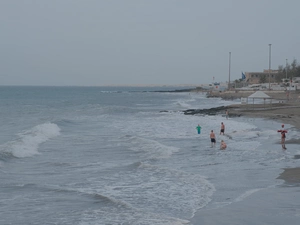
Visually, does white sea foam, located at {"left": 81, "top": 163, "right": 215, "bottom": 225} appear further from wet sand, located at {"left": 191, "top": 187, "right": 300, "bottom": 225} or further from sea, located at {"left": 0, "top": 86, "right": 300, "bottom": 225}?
wet sand, located at {"left": 191, "top": 187, "right": 300, "bottom": 225}

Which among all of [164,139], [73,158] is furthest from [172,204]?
[164,139]

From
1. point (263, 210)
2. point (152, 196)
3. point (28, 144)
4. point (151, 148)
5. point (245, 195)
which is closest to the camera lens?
point (263, 210)

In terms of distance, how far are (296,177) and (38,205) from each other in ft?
27.3

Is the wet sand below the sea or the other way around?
the other way around

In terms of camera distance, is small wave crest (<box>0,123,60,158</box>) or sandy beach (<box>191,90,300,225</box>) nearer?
sandy beach (<box>191,90,300,225</box>)

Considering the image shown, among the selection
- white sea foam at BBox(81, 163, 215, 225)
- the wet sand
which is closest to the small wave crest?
white sea foam at BBox(81, 163, 215, 225)

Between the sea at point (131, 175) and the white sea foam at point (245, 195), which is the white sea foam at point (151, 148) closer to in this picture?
the sea at point (131, 175)

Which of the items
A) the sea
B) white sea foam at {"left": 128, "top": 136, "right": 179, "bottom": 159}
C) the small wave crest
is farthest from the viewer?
the small wave crest

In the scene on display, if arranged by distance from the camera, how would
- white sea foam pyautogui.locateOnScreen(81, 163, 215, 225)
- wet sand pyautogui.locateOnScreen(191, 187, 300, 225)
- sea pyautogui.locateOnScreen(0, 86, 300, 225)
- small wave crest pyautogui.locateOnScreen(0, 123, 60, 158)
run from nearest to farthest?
wet sand pyautogui.locateOnScreen(191, 187, 300, 225) → white sea foam pyautogui.locateOnScreen(81, 163, 215, 225) → sea pyautogui.locateOnScreen(0, 86, 300, 225) → small wave crest pyautogui.locateOnScreen(0, 123, 60, 158)

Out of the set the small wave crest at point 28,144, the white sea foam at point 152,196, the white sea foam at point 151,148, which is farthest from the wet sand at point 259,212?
the small wave crest at point 28,144

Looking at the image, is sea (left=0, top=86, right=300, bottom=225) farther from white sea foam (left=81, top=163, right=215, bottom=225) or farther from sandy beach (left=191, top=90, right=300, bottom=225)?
sandy beach (left=191, top=90, right=300, bottom=225)

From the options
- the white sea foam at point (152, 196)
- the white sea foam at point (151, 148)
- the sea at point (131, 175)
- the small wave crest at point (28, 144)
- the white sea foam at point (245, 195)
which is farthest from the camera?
the small wave crest at point (28, 144)

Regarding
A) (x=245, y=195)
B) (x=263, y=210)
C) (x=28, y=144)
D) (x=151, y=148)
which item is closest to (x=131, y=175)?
(x=245, y=195)

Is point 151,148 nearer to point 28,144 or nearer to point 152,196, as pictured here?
point 28,144
